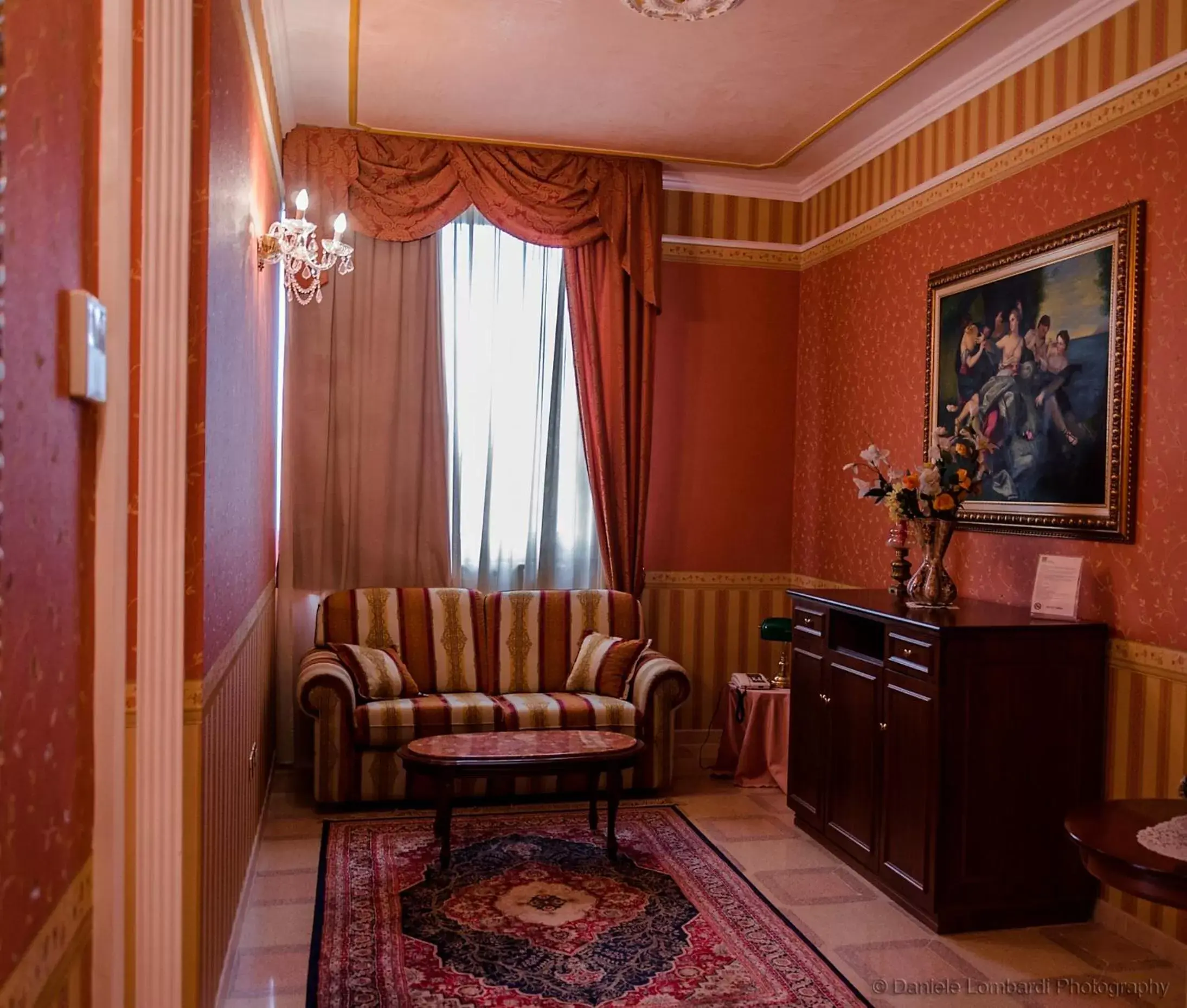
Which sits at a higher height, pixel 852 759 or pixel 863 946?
pixel 852 759

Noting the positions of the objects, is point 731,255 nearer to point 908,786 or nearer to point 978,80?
point 978,80

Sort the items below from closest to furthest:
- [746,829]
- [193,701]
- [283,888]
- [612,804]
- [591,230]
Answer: [193,701] → [283,888] → [612,804] → [746,829] → [591,230]

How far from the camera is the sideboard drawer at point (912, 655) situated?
3357mm

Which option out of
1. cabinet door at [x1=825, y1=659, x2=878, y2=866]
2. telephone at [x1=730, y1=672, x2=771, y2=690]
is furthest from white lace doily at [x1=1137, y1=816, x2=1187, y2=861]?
telephone at [x1=730, y1=672, x2=771, y2=690]

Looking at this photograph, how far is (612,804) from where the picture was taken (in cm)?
396

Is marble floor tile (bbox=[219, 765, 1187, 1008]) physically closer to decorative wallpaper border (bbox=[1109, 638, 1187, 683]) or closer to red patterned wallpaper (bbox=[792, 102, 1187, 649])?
decorative wallpaper border (bbox=[1109, 638, 1187, 683])

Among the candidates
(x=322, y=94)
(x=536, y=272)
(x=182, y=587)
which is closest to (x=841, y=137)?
(x=536, y=272)

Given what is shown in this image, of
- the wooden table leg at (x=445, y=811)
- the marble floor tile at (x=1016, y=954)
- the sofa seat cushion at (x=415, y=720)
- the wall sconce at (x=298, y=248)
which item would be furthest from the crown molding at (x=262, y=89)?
the marble floor tile at (x=1016, y=954)

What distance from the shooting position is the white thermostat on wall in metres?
1.21

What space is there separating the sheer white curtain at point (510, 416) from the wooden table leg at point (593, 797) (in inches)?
57.1

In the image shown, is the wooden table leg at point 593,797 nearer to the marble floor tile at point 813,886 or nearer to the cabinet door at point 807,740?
the marble floor tile at point 813,886

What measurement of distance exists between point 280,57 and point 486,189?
1.28 meters

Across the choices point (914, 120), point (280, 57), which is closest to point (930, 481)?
point (914, 120)

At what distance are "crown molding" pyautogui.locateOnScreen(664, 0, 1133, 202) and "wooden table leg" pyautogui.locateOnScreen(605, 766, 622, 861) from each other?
3.11 m
